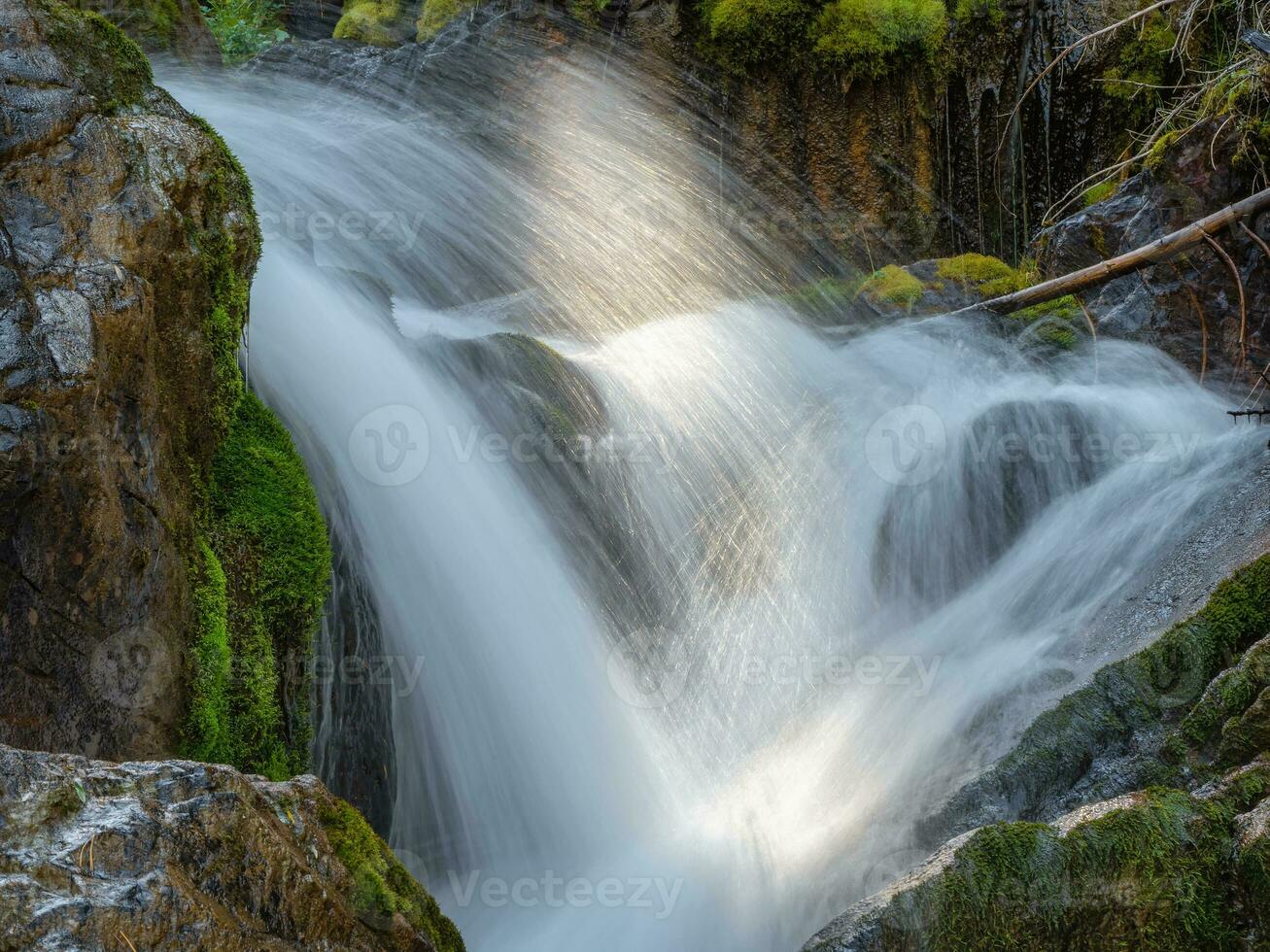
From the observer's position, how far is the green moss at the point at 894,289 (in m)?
9.21

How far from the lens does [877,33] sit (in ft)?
35.2

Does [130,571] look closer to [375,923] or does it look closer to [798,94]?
[375,923]

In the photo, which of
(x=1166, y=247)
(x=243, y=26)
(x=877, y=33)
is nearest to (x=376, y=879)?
(x=1166, y=247)

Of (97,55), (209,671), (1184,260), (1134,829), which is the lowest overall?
(209,671)

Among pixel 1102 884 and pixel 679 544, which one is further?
pixel 679 544

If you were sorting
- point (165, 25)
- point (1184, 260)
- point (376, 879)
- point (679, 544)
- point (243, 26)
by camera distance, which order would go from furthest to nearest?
1. point (243, 26)
2. point (165, 25)
3. point (1184, 260)
4. point (679, 544)
5. point (376, 879)

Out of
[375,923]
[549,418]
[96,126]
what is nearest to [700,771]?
[549,418]

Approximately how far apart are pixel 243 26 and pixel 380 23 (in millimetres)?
1536

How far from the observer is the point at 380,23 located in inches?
504

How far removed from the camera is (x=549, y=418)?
251 inches

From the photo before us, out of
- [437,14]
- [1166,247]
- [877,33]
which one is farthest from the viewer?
[437,14]

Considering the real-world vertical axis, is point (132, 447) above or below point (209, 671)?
above

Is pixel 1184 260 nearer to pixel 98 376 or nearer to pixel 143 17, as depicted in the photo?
pixel 98 376

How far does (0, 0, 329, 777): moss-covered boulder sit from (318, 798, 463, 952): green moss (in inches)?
35.5
